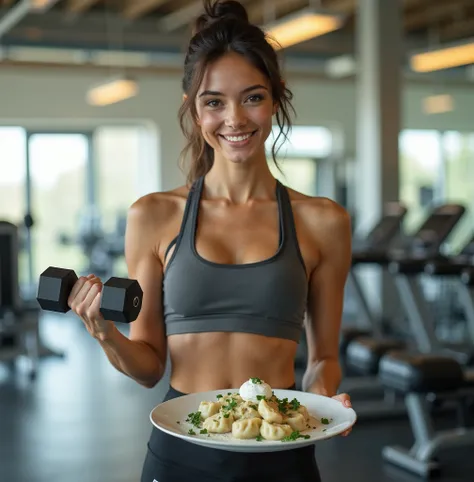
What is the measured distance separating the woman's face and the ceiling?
26.0ft

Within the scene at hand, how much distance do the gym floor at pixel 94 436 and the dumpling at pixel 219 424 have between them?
8.77 ft

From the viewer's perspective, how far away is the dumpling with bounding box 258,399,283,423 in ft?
4.31

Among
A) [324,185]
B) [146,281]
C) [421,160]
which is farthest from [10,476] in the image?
[421,160]

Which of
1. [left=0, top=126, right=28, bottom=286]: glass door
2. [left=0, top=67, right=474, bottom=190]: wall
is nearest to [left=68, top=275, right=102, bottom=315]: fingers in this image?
[left=0, top=67, right=474, bottom=190]: wall

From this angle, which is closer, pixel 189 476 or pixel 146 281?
pixel 189 476

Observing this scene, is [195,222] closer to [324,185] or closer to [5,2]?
[5,2]

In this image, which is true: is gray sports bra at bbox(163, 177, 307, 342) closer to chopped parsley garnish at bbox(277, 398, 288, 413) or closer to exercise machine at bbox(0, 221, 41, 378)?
chopped parsley garnish at bbox(277, 398, 288, 413)

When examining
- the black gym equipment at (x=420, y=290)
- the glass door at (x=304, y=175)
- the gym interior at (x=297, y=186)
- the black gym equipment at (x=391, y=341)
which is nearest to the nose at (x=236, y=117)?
the gym interior at (x=297, y=186)

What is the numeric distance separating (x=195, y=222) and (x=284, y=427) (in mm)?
446

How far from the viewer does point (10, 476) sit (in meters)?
4.00

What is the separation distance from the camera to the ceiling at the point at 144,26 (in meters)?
9.72

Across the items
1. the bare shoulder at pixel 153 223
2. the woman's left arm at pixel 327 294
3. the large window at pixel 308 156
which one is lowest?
the woman's left arm at pixel 327 294

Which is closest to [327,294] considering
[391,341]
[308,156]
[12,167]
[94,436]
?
[391,341]

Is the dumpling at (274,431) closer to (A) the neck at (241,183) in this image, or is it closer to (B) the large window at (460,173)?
(A) the neck at (241,183)
